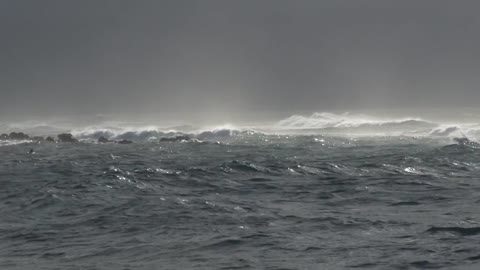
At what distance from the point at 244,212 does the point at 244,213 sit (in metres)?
0.16

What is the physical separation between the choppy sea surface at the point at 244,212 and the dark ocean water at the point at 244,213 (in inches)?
1.5

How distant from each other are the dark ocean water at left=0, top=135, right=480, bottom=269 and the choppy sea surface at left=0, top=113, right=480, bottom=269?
0.12 feet

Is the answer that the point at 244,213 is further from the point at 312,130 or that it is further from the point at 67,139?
the point at 312,130

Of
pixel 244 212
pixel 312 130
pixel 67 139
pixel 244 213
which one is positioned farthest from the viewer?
pixel 312 130

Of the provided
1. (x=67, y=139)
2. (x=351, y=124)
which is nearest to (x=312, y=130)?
(x=351, y=124)

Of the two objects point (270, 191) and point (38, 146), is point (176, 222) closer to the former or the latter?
point (270, 191)

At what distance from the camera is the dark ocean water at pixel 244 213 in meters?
14.1

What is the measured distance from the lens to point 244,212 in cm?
1866

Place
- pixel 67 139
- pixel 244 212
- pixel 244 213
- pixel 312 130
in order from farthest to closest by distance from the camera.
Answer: pixel 312 130 < pixel 67 139 < pixel 244 212 < pixel 244 213

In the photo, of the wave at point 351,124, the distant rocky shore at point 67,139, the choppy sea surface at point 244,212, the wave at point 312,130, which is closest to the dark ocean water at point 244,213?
the choppy sea surface at point 244,212

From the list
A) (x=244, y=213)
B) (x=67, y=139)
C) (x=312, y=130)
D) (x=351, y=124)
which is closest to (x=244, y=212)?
(x=244, y=213)

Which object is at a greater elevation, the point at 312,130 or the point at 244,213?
the point at 312,130

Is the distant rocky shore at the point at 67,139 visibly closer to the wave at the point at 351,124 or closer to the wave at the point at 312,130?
the wave at the point at 312,130

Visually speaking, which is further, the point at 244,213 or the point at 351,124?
the point at 351,124
